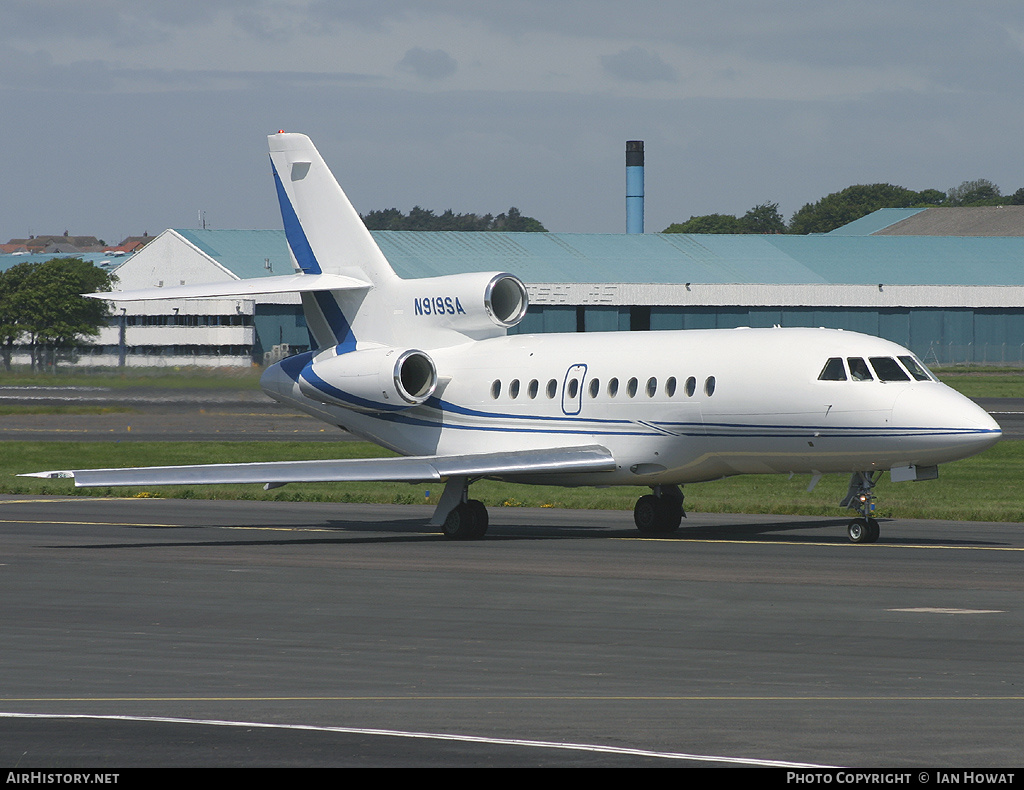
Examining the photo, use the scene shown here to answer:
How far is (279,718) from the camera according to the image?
1222cm

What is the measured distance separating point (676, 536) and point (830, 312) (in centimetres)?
8790

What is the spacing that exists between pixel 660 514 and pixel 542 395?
303cm

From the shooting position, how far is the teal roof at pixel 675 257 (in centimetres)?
10788

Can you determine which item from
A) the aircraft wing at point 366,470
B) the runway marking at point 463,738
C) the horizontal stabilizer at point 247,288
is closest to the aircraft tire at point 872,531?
the aircraft wing at point 366,470

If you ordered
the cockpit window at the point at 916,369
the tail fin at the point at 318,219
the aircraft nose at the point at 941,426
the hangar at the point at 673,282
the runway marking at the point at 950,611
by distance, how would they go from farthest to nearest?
the hangar at the point at 673,282 < the tail fin at the point at 318,219 < the cockpit window at the point at 916,369 < the aircraft nose at the point at 941,426 < the runway marking at the point at 950,611

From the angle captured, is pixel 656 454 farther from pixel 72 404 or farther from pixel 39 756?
pixel 72 404

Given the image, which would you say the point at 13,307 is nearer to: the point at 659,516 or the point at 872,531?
the point at 659,516

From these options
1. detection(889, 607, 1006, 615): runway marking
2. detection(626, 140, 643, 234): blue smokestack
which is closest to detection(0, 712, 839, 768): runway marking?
detection(889, 607, 1006, 615): runway marking

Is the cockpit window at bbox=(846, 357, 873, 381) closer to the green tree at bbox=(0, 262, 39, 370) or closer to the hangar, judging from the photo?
the hangar

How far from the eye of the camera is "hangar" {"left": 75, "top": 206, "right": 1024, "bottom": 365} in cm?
10156

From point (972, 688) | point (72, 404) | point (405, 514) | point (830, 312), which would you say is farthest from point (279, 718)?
point (830, 312)

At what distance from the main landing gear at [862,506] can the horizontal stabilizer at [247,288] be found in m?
11.1

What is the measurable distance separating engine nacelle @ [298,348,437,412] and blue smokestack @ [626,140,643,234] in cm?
9407

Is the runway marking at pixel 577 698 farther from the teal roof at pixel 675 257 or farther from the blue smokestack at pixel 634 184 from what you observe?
the blue smokestack at pixel 634 184
